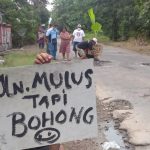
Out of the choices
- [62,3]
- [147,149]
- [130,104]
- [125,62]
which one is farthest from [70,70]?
[62,3]

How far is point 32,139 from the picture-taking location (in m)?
3.56

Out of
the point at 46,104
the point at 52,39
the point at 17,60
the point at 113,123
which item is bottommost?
the point at 17,60

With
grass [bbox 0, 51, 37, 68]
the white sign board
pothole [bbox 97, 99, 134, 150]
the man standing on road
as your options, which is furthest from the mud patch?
the man standing on road

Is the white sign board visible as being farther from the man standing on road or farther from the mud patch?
the man standing on road

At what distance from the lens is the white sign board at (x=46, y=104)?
3.49m

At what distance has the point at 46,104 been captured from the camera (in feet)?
11.8

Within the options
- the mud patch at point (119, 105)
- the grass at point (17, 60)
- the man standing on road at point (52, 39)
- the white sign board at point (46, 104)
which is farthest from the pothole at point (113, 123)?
the man standing on road at point (52, 39)

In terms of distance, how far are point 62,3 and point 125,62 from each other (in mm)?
47187

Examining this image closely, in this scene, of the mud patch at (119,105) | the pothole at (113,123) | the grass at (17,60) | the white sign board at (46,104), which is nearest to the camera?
the white sign board at (46,104)

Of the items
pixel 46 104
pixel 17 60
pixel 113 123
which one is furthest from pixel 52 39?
pixel 46 104

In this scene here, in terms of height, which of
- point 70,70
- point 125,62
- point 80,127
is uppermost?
point 70,70

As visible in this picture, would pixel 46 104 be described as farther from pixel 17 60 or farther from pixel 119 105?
pixel 17 60

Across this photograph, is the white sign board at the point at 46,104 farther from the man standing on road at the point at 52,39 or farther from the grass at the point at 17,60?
the man standing on road at the point at 52,39

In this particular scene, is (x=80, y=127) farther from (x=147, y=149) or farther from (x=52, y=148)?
(x=147, y=149)
